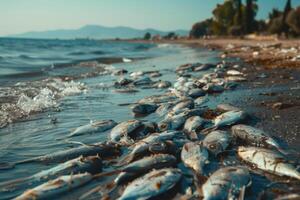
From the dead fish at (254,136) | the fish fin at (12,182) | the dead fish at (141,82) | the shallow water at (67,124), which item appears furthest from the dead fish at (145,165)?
the dead fish at (141,82)

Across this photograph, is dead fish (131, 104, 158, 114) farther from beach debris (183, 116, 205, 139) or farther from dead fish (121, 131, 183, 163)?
dead fish (121, 131, 183, 163)

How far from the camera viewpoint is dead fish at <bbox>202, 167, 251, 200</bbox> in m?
4.16

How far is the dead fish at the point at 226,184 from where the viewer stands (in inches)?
164

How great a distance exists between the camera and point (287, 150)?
5723mm

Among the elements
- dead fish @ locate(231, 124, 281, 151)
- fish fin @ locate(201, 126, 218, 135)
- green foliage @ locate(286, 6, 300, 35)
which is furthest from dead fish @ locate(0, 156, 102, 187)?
green foliage @ locate(286, 6, 300, 35)

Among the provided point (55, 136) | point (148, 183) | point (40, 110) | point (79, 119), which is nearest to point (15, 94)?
point (40, 110)

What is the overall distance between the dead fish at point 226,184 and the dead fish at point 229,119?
2.41m

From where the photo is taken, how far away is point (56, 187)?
463cm

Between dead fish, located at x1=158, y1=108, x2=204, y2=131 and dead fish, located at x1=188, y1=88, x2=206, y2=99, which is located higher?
dead fish, located at x1=158, y1=108, x2=204, y2=131

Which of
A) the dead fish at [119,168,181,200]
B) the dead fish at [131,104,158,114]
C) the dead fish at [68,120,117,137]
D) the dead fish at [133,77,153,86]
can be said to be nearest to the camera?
the dead fish at [119,168,181,200]

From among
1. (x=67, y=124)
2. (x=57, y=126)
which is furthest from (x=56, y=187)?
(x=67, y=124)

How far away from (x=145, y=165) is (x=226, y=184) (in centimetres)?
118

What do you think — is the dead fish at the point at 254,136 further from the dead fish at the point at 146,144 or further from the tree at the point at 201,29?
the tree at the point at 201,29

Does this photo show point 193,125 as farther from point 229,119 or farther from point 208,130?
point 229,119
